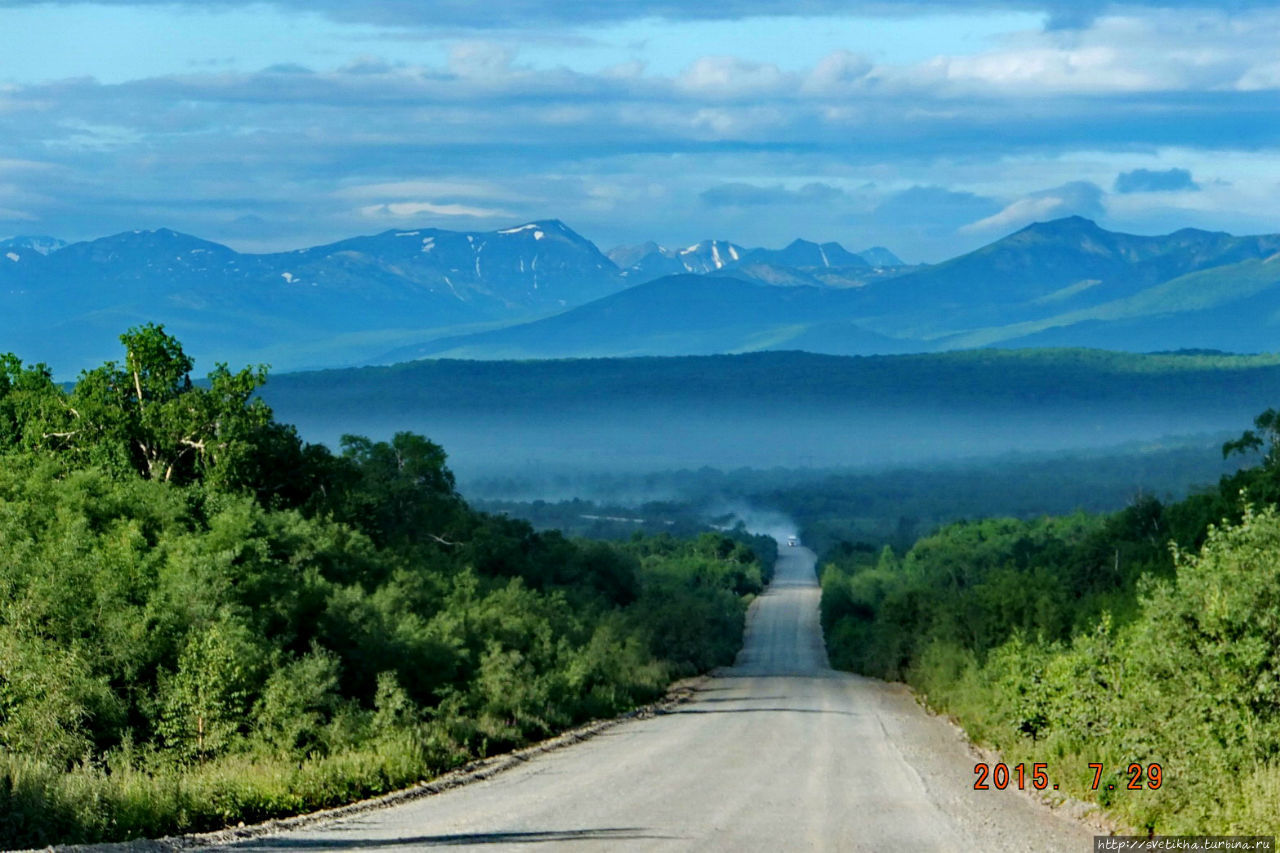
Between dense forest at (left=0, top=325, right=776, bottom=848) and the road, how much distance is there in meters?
1.77

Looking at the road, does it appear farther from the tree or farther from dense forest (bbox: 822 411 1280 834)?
the tree

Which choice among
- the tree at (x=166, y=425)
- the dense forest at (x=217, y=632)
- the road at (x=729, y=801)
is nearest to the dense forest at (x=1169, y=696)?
the road at (x=729, y=801)

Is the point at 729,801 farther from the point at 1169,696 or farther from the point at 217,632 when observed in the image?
the point at 217,632

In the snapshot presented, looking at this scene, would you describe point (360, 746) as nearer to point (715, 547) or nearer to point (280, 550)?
point (280, 550)

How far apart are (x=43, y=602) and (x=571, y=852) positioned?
12.3 meters

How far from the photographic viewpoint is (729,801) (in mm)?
23219

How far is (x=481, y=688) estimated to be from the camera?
3378 cm

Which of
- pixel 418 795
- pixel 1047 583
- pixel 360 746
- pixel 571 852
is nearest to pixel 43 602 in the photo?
pixel 360 746

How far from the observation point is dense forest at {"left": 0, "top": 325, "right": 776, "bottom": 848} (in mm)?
22406

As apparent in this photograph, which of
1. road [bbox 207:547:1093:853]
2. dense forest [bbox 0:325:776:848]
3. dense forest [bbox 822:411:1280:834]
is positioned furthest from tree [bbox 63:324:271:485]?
dense forest [bbox 822:411:1280:834]

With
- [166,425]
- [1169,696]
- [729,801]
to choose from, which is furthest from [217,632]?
[1169,696]

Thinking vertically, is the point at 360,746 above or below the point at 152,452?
below

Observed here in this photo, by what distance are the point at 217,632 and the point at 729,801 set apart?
9075mm

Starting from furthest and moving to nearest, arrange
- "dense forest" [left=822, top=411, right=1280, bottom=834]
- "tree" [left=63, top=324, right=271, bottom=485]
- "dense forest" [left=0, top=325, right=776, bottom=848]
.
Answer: "tree" [left=63, top=324, right=271, bottom=485] < "dense forest" [left=0, top=325, right=776, bottom=848] < "dense forest" [left=822, top=411, right=1280, bottom=834]
